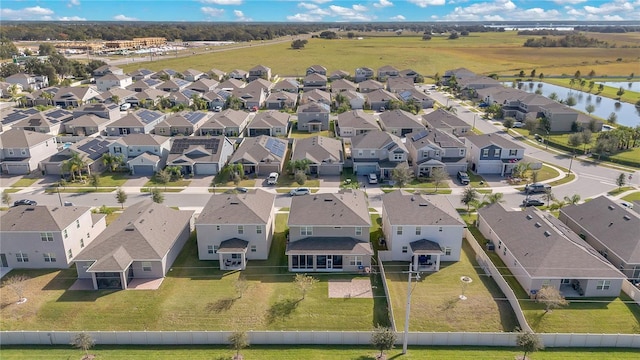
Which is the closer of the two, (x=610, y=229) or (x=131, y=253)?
(x=131, y=253)

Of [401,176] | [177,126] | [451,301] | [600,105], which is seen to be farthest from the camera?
[600,105]

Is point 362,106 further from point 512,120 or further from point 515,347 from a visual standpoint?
point 515,347

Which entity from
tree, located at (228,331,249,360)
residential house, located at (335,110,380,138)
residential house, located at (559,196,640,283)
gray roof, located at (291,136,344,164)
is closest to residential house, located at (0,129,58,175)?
gray roof, located at (291,136,344,164)

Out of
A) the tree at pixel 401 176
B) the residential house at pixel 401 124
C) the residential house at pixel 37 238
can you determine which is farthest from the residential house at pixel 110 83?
the tree at pixel 401 176

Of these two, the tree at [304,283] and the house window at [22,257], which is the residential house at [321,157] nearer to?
the tree at [304,283]

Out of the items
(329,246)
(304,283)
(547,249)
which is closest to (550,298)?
(547,249)

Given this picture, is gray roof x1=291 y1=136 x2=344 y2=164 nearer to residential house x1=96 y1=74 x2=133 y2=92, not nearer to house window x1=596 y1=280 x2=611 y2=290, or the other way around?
house window x1=596 y1=280 x2=611 y2=290

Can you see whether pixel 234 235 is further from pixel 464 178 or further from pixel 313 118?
pixel 313 118
